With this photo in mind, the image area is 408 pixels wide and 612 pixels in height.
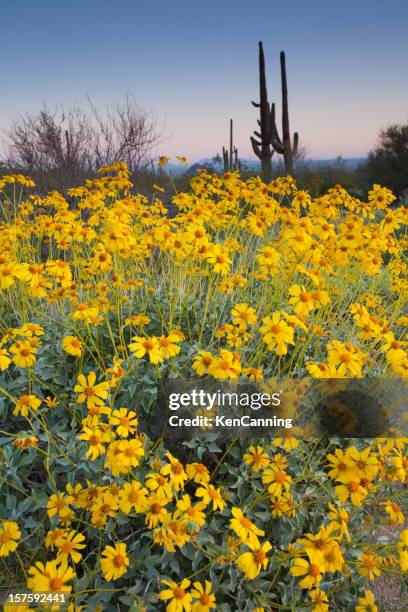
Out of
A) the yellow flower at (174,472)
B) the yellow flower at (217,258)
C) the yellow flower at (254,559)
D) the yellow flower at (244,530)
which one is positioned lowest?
the yellow flower at (254,559)

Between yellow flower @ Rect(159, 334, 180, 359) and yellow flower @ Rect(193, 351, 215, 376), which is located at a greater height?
yellow flower @ Rect(159, 334, 180, 359)

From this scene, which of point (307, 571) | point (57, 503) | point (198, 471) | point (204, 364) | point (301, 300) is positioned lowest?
point (307, 571)

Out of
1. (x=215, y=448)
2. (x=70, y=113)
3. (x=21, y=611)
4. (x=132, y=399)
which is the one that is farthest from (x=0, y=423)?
(x=70, y=113)

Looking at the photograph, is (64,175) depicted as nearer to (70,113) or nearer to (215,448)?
(70,113)

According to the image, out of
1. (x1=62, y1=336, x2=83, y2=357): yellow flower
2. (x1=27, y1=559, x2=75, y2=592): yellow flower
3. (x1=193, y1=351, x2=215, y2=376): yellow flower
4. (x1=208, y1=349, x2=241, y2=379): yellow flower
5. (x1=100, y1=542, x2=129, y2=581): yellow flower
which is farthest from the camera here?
(x1=62, y1=336, x2=83, y2=357): yellow flower

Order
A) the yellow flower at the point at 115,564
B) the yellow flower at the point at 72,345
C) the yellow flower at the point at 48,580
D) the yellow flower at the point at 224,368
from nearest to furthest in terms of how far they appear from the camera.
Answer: the yellow flower at the point at 48,580 < the yellow flower at the point at 115,564 < the yellow flower at the point at 224,368 < the yellow flower at the point at 72,345

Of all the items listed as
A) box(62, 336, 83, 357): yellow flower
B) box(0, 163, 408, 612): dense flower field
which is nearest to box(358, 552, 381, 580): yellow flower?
box(0, 163, 408, 612): dense flower field

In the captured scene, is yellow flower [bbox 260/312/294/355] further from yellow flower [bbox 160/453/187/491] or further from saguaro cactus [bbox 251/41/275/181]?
saguaro cactus [bbox 251/41/275/181]

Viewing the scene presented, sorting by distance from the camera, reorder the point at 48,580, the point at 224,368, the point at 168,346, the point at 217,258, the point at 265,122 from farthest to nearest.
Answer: the point at 265,122, the point at 217,258, the point at 168,346, the point at 224,368, the point at 48,580

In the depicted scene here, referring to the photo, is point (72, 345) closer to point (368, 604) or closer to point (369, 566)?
point (369, 566)

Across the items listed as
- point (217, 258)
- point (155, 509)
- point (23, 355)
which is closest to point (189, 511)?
point (155, 509)

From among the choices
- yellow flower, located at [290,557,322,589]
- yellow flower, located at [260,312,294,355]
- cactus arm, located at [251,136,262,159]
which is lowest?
yellow flower, located at [290,557,322,589]

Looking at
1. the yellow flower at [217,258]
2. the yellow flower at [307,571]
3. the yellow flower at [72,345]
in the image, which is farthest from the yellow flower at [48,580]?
the yellow flower at [217,258]

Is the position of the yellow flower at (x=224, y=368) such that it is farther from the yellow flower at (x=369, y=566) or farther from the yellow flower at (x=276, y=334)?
the yellow flower at (x=369, y=566)
